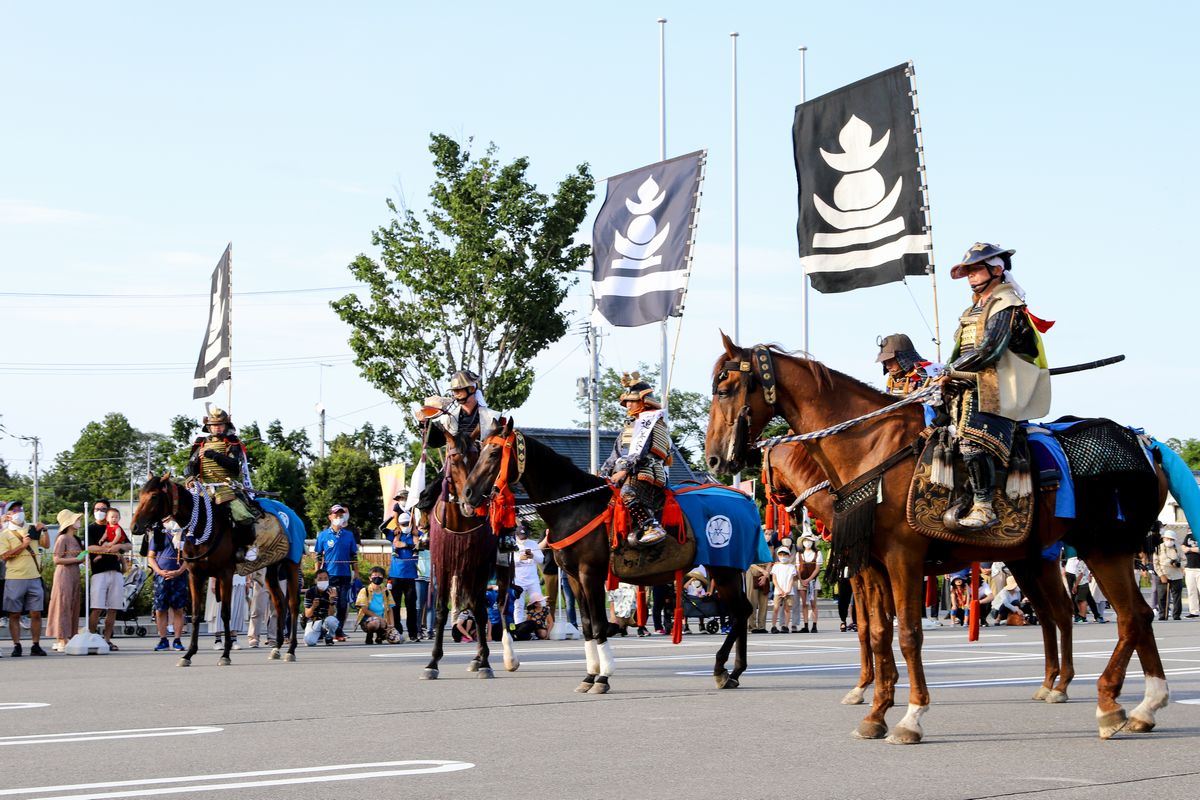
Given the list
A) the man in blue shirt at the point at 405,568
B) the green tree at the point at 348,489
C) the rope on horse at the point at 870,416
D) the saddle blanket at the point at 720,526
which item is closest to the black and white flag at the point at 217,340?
the man in blue shirt at the point at 405,568

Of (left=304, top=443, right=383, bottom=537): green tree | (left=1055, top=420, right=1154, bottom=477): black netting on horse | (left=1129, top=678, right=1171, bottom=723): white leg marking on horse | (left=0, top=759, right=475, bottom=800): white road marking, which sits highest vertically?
(left=304, top=443, right=383, bottom=537): green tree

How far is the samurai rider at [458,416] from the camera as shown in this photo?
14.8 m

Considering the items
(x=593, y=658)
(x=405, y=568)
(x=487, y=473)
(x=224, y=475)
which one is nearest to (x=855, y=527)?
(x=593, y=658)

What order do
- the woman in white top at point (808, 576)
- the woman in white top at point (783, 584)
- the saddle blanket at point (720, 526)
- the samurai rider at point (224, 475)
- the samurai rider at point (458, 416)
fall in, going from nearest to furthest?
the saddle blanket at point (720, 526) → the samurai rider at point (458, 416) → the samurai rider at point (224, 475) → the woman in white top at point (783, 584) → the woman in white top at point (808, 576)

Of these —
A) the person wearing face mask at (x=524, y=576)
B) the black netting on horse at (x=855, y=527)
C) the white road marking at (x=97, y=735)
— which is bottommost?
the white road marking at (x=97, y=735)

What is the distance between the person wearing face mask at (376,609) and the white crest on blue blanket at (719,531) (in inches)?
421

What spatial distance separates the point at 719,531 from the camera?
14281 mm

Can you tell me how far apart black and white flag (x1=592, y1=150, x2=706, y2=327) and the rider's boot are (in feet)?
35.0

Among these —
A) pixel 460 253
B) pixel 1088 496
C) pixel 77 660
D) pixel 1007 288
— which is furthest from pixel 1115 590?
pixel 460 253

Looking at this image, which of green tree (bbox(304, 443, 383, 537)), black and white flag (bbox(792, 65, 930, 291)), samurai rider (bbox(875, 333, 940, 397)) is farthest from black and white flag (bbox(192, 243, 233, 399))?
green tree (bbox(304, 443, 383, 537))

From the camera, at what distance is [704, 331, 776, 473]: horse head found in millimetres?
9672

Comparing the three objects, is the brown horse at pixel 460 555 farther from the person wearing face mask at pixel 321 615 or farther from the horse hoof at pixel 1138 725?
the person wearing face mask at pixel 321 615

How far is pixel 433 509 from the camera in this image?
15.8 meters

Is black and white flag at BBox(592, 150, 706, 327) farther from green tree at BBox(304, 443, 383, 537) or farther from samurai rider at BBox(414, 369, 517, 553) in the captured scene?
green tree at BBox(304, 443, 383, 537)
